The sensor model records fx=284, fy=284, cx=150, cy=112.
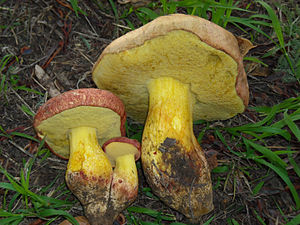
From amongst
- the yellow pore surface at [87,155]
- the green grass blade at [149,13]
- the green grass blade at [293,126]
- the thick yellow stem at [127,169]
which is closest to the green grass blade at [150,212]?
the thick yellow stem at [127,169]

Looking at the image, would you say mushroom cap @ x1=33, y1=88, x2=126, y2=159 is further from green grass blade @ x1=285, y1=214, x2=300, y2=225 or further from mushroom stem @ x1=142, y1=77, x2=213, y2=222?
green grass blade @ x1=285, y1=214, x2=300, y2=225

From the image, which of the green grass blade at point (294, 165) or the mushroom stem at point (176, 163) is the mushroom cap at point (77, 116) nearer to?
the mushroom stem at point (176, 163)

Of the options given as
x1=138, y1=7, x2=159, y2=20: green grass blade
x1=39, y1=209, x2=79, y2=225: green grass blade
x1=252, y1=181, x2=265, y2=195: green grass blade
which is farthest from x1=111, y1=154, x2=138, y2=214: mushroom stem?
x1=138, y1=7, x2=159, y2=20: green grass blade

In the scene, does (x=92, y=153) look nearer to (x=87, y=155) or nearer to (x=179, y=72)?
(x=87, y=155)

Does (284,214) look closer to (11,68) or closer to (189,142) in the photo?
(189,142)

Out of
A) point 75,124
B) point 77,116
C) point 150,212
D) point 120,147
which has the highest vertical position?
point 77,116

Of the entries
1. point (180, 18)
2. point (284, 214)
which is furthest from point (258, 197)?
point (180, 18)

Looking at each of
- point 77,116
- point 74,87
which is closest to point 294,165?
point 77,116

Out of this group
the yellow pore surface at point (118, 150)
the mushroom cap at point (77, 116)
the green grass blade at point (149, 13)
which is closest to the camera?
the mushroom cap at point (77, 116)
